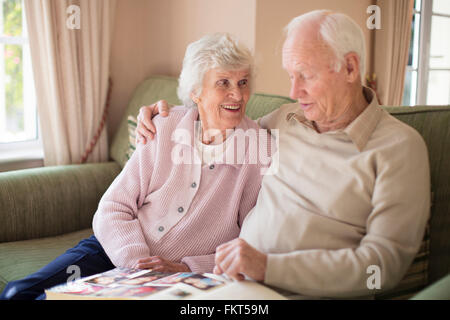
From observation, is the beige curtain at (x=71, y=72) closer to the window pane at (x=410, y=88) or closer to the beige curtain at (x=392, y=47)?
the beige curtain at (x=392, y=47)

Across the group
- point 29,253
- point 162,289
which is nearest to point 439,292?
point 162,289

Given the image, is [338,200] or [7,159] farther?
[7,159]

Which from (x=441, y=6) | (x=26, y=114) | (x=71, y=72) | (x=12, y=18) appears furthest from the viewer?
(x=26, y=114)

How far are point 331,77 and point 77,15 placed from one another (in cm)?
167

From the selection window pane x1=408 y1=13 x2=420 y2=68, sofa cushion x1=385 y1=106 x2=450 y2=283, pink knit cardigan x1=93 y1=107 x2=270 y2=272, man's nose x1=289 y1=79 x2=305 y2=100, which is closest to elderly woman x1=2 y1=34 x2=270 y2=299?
pink knit cardigan x1=93 y1=107 x2=270 y2=272

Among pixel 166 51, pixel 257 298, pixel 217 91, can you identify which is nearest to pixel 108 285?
pixel 257 298

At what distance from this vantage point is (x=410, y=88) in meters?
2.01

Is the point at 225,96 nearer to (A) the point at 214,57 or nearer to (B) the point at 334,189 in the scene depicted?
(A) the point at 214,57

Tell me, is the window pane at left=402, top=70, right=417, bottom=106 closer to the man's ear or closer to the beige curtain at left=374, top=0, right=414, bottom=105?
the beige curtain at left=374, top=0, right=414, bottom=105

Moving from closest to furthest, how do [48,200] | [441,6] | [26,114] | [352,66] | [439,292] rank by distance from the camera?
1. [439,292]
2. [352,66]
3. [441,6]
4. [48,200]
5. [26,114]

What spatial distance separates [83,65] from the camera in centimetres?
Answer: 251

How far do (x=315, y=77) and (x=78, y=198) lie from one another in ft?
4.44

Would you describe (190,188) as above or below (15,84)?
below
